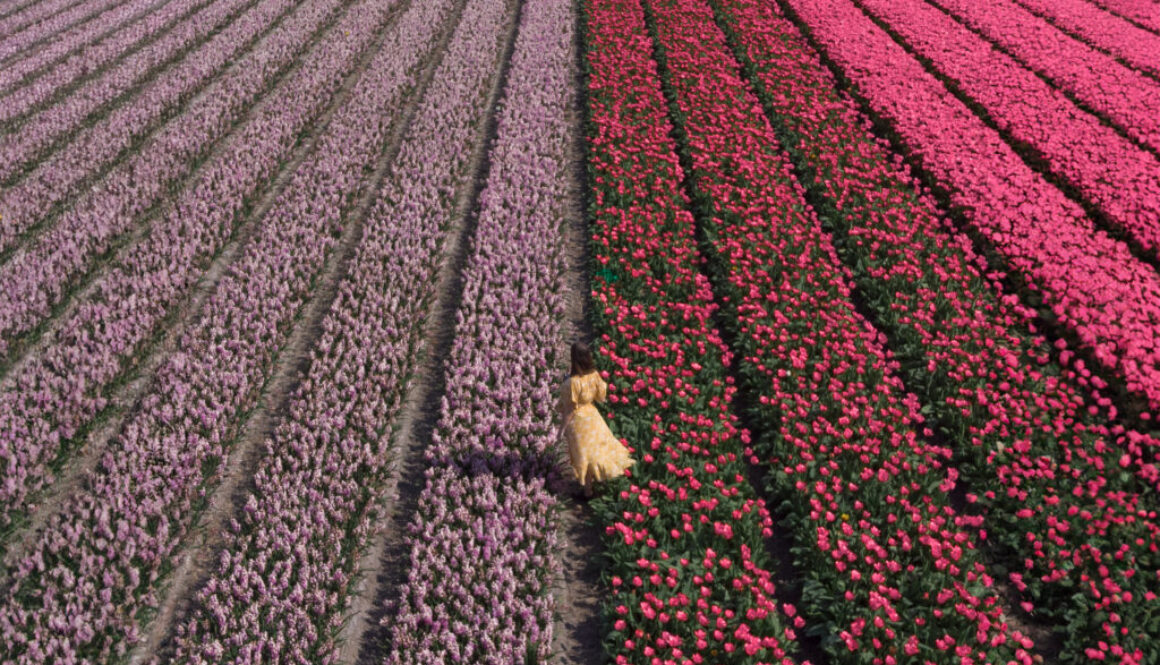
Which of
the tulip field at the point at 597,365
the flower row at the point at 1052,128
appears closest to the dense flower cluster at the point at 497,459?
the tulip field at the point at 597,365

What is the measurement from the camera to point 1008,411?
27.6 feet

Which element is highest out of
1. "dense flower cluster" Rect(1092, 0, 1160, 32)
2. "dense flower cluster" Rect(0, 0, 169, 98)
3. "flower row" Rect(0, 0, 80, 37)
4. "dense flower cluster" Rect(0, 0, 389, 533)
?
"flower row" Rect(0, 0, 80, 37)

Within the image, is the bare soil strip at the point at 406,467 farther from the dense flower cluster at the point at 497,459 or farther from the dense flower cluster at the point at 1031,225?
the dense flower cluster at the point at 1031,225

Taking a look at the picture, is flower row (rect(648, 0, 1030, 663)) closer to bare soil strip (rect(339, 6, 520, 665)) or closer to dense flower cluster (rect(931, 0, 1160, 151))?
bare soil strip (rect(339, 6, 520, 665))

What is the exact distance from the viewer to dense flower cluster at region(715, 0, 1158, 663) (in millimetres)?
6730

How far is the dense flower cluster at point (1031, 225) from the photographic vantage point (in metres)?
9.20

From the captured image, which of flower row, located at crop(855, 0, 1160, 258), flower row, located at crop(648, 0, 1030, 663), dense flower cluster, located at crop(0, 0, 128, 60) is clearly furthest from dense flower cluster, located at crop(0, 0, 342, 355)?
flower row, located at crop(855, 0, 1160, 258)

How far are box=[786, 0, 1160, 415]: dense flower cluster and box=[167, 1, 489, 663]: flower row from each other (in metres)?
7.97

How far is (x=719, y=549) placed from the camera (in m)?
6.97

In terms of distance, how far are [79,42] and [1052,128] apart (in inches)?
964

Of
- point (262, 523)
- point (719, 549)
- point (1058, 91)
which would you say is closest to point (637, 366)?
point (719, 549)

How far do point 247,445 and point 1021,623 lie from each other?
25.4 ft

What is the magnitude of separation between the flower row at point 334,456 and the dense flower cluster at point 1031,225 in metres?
7.97

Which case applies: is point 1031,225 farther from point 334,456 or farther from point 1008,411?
point 334,456
